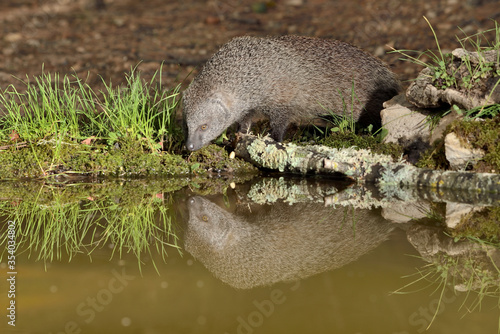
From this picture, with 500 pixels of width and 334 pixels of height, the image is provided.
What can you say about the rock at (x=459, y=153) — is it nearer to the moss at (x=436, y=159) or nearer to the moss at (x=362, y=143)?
the moss at (x=436, y=159)

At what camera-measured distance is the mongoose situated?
644 centimetres

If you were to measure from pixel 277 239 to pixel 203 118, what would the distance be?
2.54 meters

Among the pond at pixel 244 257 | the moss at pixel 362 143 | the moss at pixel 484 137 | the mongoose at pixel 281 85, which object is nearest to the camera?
the pond at pixel 244 257

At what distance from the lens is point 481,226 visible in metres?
4.02

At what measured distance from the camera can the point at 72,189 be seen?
18.4ft

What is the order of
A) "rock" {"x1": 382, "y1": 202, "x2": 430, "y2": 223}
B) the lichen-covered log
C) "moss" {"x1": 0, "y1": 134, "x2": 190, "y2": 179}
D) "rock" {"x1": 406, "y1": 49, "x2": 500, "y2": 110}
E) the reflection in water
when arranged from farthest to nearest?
"moss" {"x1": 0, "y1": 134, "x2": 190, "y2": 179} → "rock" {"x1": 406, "y1": 49, "x2": 500, "y2": 110} → the lichen-covered log → "rock" {"x1": 382, "y1": 202, "x2": 430, "y2": 223} → the reflection in water

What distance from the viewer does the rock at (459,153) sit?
5.37 metres

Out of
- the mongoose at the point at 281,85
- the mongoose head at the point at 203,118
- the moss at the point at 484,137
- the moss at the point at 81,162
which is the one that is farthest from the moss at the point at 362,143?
the moss at the point at 81,162

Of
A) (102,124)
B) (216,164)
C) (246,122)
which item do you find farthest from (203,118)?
(102,124)

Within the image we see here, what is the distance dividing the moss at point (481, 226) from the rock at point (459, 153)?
40.9 inches

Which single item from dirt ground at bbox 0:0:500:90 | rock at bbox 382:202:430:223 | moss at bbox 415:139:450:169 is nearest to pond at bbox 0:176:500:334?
rock at bbox 382:202:430:223

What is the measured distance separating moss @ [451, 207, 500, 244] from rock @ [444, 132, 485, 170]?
1.04m

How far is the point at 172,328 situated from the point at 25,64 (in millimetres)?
9028

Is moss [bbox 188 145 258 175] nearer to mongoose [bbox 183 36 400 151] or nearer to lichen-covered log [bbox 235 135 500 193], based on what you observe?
lichen-covered log [bbox 235 135 500 193]
